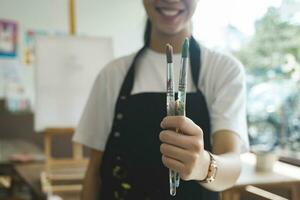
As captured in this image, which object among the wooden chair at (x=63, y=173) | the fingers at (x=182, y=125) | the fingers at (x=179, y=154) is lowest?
Result: the wooden chair at (x=63, y=173)

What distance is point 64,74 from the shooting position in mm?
2141

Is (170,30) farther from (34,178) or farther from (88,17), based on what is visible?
(88,17)

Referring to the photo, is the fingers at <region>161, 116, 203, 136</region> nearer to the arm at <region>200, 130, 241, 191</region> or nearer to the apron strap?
the arm at <region>200, 130, 241, 191</region>

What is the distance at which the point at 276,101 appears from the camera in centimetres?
260

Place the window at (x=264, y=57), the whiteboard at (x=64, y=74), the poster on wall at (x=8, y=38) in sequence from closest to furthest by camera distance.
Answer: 1. the whiteboard at (x=64, y=74)
2. the window at (x=264, y=57)
3. the poster on wall at (x=8, y=38)

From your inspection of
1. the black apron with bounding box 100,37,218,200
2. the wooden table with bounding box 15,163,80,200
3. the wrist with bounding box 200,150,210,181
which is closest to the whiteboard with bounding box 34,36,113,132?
the wooden table with bounding box 15,163,80,200

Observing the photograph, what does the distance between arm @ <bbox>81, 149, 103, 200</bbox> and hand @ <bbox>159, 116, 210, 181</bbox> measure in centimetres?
44

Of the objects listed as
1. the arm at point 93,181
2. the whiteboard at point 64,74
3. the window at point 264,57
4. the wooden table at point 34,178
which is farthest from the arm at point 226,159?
the window at point 264,57

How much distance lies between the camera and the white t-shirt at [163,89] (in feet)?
2.60

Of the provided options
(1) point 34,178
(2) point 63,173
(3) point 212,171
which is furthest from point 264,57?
(3) point 212,171

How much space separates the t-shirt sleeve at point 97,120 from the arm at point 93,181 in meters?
0.03

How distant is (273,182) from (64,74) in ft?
5.13

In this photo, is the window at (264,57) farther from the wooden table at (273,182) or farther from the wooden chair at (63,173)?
the wooden table at (273,182)

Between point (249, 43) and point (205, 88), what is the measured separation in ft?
7.07
